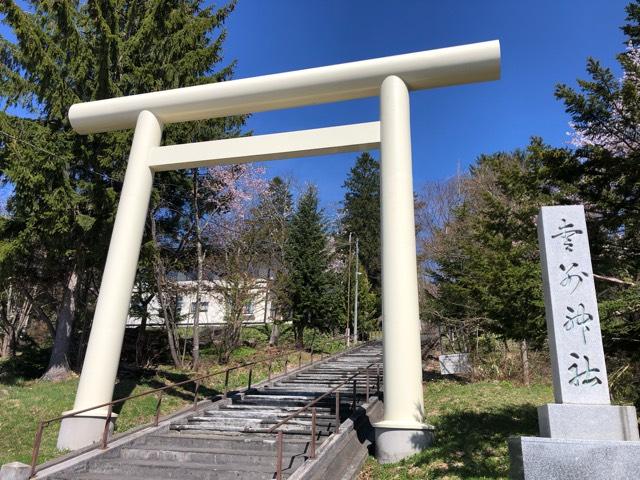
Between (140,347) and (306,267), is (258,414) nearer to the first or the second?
(140,347)

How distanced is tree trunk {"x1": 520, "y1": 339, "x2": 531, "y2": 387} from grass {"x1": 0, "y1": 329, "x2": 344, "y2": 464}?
7494mm

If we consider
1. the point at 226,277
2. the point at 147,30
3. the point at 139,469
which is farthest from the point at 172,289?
the point at 139,469

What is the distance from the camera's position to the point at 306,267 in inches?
955

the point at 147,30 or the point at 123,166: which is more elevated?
the point at 147,30

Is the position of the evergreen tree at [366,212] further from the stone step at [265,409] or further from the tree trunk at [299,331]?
the stone step at [265,409]

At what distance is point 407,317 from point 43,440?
6.77m

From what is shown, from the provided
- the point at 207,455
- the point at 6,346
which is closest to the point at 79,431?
the point at 207,455

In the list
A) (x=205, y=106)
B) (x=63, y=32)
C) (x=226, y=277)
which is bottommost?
(x=226, y=277)

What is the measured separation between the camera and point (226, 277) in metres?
17.1

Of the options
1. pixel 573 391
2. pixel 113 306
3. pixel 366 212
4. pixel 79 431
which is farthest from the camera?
pixel 366 212

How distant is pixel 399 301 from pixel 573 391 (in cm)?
313

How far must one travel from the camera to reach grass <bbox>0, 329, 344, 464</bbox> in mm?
8469

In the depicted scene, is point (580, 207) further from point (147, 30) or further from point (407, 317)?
point (147, 30)

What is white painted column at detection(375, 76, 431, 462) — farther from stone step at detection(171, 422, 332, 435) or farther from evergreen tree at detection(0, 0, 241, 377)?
evergreen tree at detection(0, 0, 241, 377)
